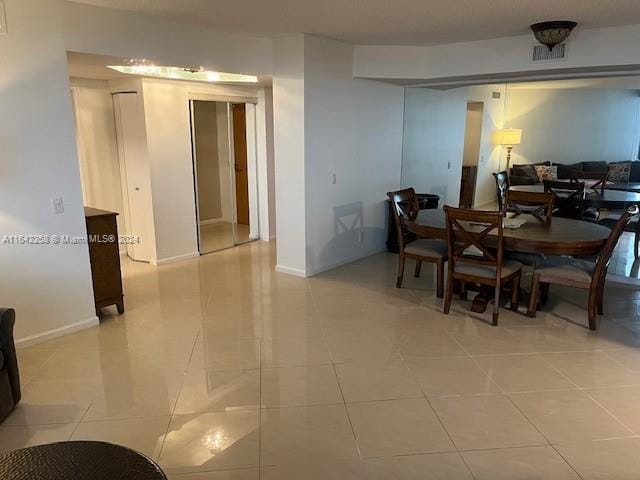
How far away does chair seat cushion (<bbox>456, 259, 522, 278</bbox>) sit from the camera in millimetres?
3729

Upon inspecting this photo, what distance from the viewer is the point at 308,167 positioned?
188 inches

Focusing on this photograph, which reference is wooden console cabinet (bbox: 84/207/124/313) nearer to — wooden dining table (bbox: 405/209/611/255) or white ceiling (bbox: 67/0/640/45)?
white ceiling (bbox: 67/0/640/45)

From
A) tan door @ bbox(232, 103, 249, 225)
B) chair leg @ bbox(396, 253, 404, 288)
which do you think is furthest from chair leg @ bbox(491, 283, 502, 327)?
tan door @ bbox(232, 103, 249, 225)

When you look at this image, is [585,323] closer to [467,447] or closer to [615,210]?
[615,210]

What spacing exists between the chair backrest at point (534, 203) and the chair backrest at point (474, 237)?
2.42 ft

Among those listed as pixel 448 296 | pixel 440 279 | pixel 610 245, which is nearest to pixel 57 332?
pixel 448 296

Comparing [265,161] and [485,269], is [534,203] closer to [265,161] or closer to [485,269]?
[485,269]

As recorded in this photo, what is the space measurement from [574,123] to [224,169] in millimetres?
4594

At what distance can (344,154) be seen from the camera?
519cm

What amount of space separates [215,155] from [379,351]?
4.56 meters

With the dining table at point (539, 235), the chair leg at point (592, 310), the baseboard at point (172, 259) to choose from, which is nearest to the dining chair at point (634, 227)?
the dining table at point (539, 235)

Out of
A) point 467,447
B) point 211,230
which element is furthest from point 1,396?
point 211,230

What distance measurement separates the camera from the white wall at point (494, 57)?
13.2ft

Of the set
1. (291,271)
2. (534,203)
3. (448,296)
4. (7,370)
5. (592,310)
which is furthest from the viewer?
(291,271)
